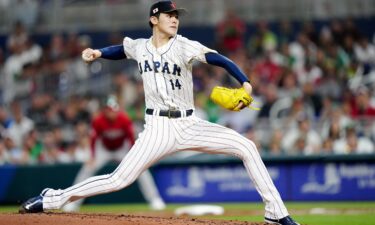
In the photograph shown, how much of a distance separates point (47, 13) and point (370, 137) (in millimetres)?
8637

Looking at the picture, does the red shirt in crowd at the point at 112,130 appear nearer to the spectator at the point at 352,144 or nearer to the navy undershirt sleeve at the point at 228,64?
the spectator at the point at 352,144

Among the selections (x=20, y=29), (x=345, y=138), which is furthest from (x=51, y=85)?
(x=345, y=138)

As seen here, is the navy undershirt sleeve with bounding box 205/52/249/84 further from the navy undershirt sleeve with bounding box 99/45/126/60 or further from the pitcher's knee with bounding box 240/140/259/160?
the navy undershirt sleeve with bounding box 99/45/126/60

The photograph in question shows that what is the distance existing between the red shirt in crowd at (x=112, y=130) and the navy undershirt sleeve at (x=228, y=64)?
564 centimetres

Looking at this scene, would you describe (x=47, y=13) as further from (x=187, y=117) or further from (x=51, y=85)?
(x=187, y=117)

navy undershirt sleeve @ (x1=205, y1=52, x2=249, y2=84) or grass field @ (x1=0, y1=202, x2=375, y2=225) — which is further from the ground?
navy undershirt sleeve @ (x1=205, y1=52, x2=249, y2=84)

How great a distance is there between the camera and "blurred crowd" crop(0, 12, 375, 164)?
14945 millimetres

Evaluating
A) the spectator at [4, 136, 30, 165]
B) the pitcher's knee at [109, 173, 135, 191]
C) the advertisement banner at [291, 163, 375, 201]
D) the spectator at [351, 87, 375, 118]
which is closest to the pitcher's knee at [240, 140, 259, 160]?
the pitcher's knee at [109, 173, 135, 191]

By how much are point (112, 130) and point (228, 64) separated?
5.87 m

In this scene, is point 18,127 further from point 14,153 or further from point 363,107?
point 363,107

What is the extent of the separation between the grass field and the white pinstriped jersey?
2677mm

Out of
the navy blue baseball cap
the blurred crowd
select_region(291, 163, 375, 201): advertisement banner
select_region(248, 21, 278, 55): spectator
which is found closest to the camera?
the navy blue baseball cap

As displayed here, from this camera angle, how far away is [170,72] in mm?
7805

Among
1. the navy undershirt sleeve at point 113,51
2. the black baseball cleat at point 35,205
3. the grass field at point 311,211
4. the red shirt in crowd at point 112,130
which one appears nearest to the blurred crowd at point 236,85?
the grass field at point 311,211
